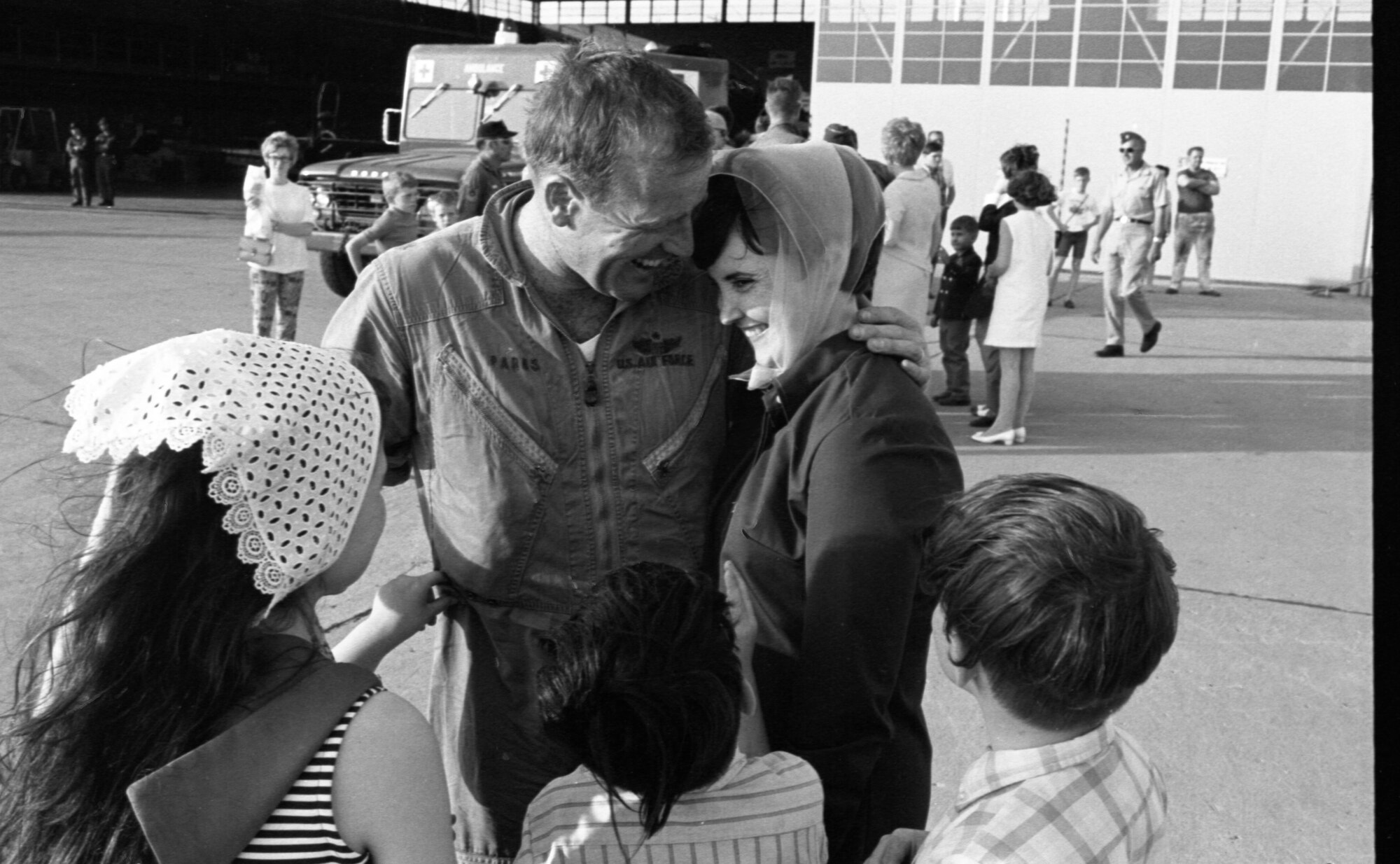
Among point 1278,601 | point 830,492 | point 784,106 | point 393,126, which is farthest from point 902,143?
point 393,126

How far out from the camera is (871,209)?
1770mm

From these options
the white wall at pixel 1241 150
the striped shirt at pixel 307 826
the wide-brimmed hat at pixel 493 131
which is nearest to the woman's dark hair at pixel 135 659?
the striped shirt at pixel 307 826

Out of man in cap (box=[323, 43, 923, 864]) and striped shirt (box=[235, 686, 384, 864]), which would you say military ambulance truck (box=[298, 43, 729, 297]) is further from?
striped shirt (box=[235, 686, 384, 864])

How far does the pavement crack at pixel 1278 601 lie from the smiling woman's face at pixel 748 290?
3.28 m

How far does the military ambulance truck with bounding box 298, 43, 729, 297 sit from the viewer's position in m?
11.2

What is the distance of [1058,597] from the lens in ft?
4.37

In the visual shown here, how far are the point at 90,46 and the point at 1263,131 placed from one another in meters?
26.5

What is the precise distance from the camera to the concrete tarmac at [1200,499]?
A: 3.35m

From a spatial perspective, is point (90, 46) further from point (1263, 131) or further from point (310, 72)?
point (1263, 131)

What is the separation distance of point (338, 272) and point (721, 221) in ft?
33.0

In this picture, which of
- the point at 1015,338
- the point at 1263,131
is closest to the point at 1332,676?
the point at 1015,338

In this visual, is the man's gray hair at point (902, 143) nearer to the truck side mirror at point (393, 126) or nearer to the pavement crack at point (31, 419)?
the pavement crack at point (31, 419)

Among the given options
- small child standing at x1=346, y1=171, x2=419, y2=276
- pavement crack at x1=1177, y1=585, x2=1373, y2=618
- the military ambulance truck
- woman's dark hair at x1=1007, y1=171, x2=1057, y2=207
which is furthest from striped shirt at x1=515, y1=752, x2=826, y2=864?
the military ambulance truck

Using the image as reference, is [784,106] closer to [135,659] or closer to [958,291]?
[958,291]
